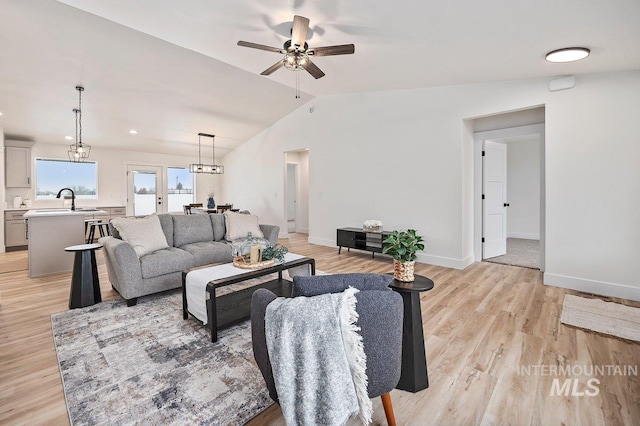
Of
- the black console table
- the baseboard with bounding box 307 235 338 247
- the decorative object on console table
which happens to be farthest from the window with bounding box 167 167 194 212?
the decorative object on console table

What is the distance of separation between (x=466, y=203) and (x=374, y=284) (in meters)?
3.84

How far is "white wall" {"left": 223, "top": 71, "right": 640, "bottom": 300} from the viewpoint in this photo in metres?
3.18

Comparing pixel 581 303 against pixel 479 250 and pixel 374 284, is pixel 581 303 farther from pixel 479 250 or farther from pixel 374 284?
pixel 374 284

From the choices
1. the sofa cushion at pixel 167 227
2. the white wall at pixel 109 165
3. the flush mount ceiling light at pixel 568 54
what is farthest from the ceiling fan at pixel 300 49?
the white wall at pixel 109 165

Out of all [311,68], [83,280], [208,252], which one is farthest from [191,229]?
[311,68]

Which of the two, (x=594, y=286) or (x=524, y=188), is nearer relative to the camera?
(x=594, y=286)

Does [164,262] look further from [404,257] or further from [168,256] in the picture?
[404,257]

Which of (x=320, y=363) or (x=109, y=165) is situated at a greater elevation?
(x=109, y=165)

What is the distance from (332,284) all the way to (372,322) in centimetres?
24

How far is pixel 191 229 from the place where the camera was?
410 centimetres

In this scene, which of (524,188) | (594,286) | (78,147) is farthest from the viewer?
(524,188)

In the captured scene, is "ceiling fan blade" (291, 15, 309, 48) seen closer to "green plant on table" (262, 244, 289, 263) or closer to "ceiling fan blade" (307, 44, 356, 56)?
"ceiling fan blade" (307, 44, 356, 56)

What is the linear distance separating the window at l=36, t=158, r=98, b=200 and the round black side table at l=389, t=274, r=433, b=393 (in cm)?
862

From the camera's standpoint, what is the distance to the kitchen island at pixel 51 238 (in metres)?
4.07
